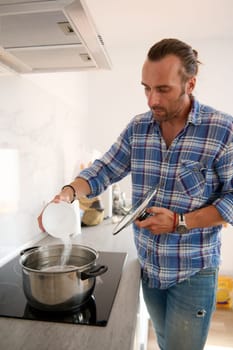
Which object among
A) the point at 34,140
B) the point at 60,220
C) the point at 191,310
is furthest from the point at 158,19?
the point at 191,310

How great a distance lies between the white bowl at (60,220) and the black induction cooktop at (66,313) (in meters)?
0.19

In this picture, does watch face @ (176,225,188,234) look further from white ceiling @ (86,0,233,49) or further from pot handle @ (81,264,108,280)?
white ceiling @ (86,0,233,49)

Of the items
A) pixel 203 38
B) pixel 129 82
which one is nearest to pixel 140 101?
pixel 129 82

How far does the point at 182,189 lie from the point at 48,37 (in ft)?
1.93

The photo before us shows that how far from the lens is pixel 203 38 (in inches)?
92.4

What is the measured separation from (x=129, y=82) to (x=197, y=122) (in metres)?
1.75

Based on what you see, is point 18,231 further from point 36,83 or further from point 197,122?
point 197,122

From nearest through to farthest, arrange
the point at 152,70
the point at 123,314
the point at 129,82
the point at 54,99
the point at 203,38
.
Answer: the point at 123,314
the point at 152,70
the point at 54,99
the point at 203,38
the point at 129,82

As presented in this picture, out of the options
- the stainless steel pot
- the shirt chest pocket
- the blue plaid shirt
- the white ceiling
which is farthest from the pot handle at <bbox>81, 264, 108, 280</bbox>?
the white ceiling

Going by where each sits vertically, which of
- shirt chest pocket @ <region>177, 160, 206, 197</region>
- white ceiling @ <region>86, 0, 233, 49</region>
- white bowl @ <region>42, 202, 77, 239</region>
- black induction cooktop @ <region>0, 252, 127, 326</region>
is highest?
white ceiling @ <region>86, 0, 233, 49</region>

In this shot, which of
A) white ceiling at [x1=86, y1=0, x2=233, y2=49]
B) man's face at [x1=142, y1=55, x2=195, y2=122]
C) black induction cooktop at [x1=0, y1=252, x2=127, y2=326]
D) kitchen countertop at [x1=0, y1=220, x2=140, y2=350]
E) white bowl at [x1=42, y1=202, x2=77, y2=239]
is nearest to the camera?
kitchen countertop at [x1=0, y1=220, x2=140, y2=350]

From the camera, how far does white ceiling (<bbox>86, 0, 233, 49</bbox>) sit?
1.81m

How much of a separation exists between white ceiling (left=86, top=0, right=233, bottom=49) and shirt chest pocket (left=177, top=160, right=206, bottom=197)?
1.12 meters

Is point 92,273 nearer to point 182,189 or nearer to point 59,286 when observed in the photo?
point 59,286
